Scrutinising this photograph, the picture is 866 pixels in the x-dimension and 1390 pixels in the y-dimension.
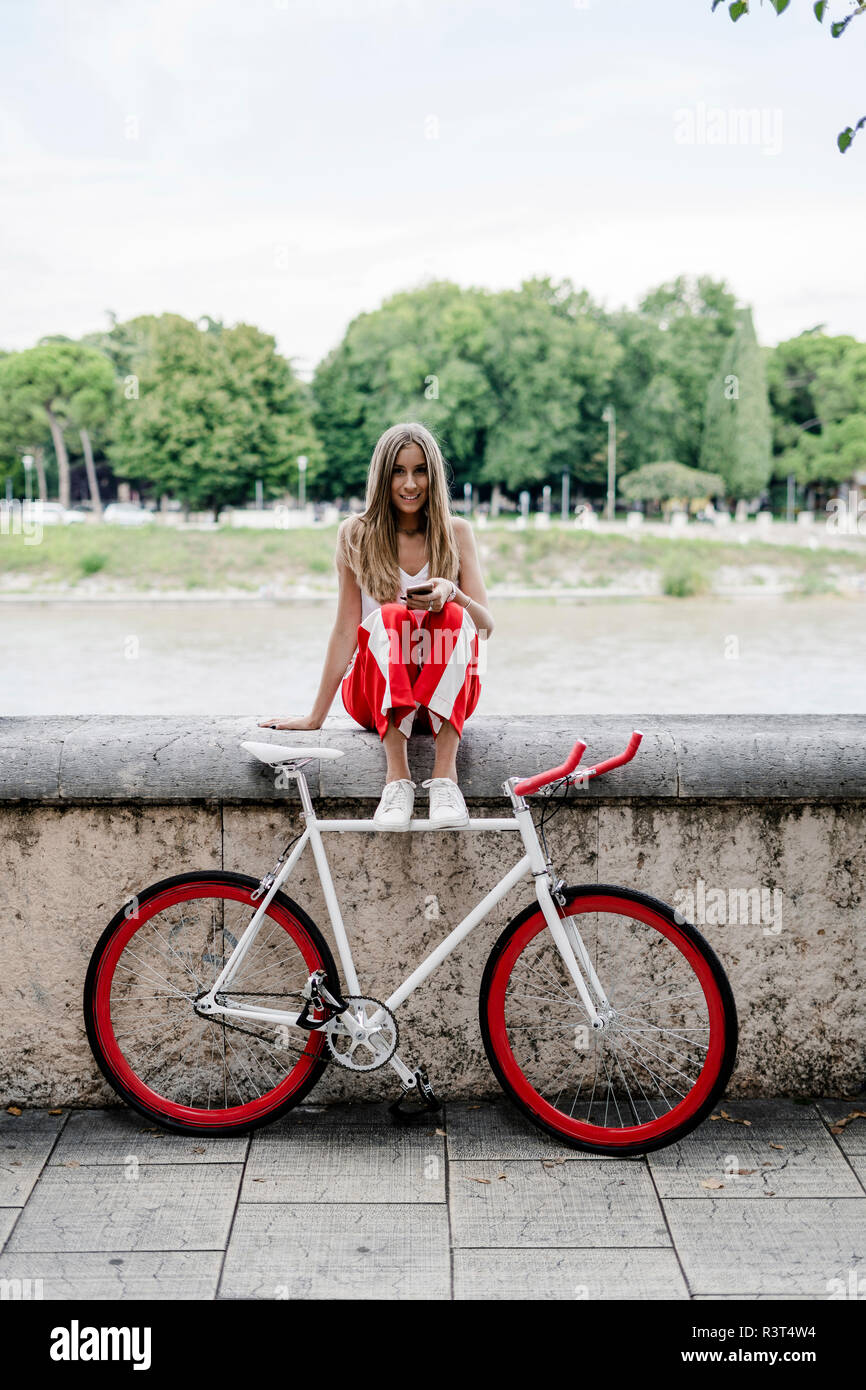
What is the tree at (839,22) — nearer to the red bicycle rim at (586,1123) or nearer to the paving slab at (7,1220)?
the red bicycle rim at (586,1123)

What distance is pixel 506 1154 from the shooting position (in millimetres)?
3498

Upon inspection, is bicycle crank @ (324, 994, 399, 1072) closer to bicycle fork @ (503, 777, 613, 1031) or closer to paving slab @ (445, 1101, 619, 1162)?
paving slab @ (445, 1101, 619, 1162)

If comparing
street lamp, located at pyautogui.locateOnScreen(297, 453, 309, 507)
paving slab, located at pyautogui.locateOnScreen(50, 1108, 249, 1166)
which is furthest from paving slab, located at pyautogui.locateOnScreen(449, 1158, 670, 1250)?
street lamp, located at pyautogui.locateOnScreen(297, 453, 309, 507)

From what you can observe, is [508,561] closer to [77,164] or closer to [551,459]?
[551,459]

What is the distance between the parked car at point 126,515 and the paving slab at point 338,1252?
74.2m

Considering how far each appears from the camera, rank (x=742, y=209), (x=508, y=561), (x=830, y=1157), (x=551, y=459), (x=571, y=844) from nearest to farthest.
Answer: (x=830, y=1157) → (x=571, y=844) → (x=508, y=561) → (x=551, y=459) → (x=742, y=209)

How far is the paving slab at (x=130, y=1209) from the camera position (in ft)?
10.2

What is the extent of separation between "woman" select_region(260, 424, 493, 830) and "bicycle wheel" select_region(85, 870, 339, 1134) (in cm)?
50

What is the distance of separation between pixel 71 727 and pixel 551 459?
8149 cm

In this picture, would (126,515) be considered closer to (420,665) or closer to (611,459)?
(611,459)

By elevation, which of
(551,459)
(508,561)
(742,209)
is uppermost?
(742,209)

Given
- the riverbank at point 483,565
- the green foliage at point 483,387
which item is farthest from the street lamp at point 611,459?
the riverbank at point 483,565

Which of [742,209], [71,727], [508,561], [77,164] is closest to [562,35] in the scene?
[742,209]

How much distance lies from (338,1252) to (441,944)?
0.77 metres
